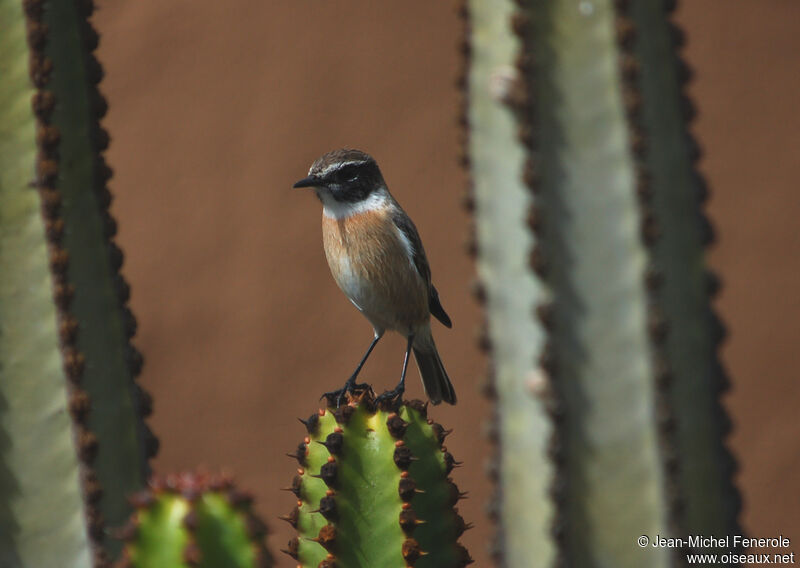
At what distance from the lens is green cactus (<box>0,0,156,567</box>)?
2.53 meters

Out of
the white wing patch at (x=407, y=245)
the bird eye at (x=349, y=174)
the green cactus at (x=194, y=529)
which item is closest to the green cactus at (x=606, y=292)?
the green cactus at (x=194, y=529)

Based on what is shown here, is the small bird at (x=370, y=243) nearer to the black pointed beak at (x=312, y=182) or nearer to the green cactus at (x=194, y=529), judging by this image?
the black pointed beak at (x=312, y=182)

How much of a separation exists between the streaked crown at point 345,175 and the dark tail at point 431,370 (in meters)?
0.65

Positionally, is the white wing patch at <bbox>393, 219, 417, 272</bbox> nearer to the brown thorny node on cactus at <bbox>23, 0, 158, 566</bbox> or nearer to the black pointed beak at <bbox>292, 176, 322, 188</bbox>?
the black pointed beak at <bbox>292, 176, 322, 188</bbox>

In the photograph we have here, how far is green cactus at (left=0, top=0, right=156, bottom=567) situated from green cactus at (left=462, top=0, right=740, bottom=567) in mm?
1055

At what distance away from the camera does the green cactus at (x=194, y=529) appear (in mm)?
1776

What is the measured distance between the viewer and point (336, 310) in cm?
570

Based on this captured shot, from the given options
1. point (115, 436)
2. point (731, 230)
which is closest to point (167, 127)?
point (731, 230)

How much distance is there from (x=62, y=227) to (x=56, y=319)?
218 mm

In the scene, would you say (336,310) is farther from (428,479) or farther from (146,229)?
(428,479)

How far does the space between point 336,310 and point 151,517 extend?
391 cm

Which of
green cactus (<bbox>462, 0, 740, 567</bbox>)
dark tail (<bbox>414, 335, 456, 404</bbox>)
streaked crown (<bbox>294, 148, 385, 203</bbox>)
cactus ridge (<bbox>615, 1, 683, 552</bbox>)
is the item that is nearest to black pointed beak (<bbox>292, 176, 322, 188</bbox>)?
streaked crown (<bbox>294, 148, 385, 203</bbox>)

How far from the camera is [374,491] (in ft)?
7.36

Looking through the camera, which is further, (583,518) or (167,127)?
(167,127)
